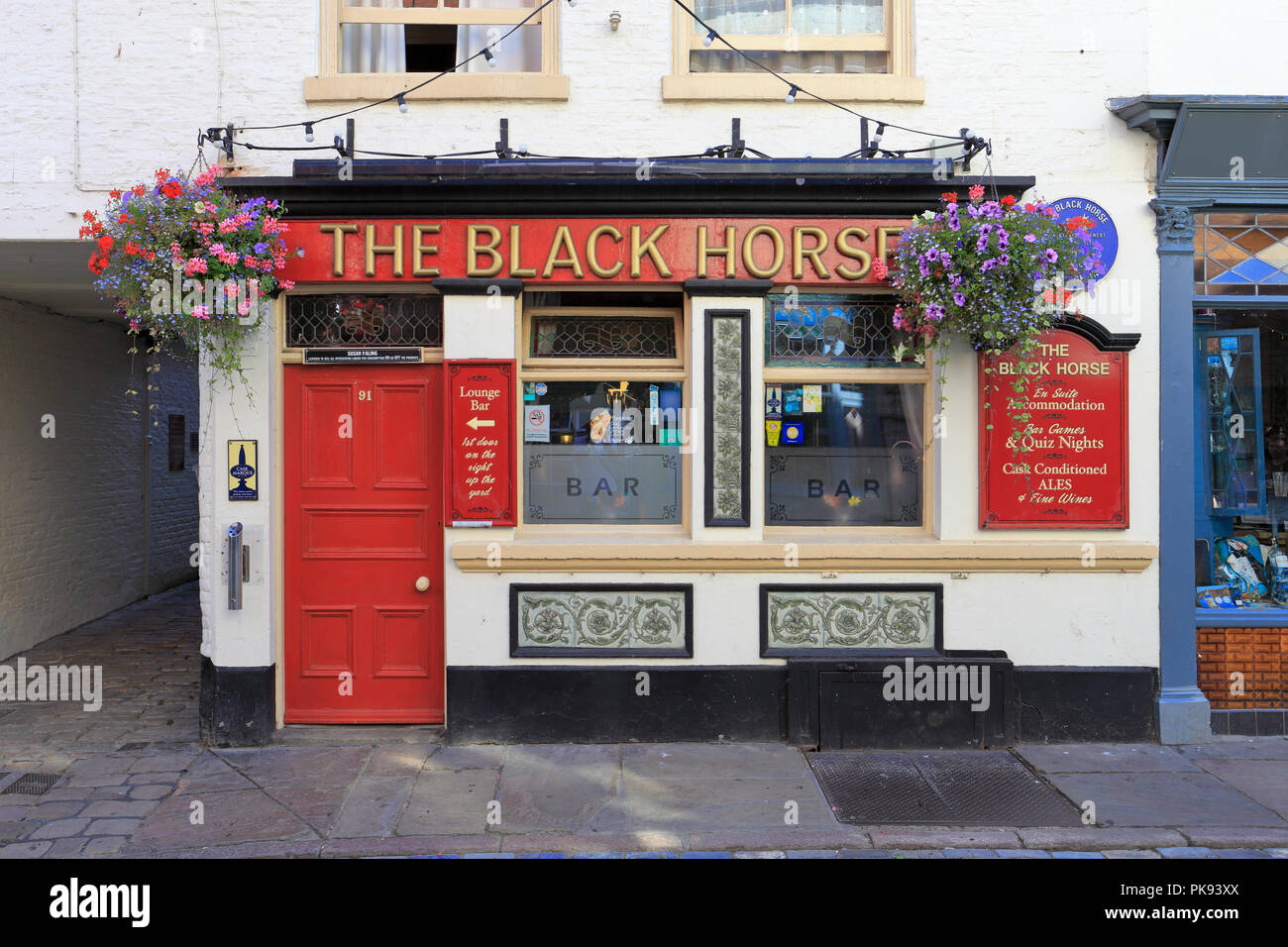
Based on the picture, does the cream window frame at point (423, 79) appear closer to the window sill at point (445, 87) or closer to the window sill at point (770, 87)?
the window sill at point (445, 87)

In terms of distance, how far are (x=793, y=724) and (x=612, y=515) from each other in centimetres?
192

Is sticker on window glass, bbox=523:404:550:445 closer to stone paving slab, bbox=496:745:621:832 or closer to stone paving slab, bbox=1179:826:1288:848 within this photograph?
stone paving slab, bbox=496:745:621:832

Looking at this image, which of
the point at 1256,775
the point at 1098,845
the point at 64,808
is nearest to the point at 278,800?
the point at 64,808

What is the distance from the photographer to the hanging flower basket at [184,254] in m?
5.72

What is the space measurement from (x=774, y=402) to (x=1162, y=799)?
3425 mm

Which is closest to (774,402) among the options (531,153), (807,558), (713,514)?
(713,514)

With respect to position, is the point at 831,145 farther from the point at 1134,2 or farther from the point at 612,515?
the point at 612,515

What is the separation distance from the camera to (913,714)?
20.9 ft

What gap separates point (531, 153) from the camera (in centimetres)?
645

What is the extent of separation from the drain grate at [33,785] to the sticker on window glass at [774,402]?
203 inches

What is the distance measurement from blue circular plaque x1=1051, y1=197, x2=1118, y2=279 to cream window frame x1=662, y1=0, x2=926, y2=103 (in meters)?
1.23

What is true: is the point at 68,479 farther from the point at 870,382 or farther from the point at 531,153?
the point at 870,382

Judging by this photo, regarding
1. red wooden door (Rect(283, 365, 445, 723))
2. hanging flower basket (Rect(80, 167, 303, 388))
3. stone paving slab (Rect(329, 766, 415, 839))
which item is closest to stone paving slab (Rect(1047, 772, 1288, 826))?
stone paving slab (Rect(329, 766, 415, 839))

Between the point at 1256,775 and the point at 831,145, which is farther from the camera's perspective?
the point at 831,145
